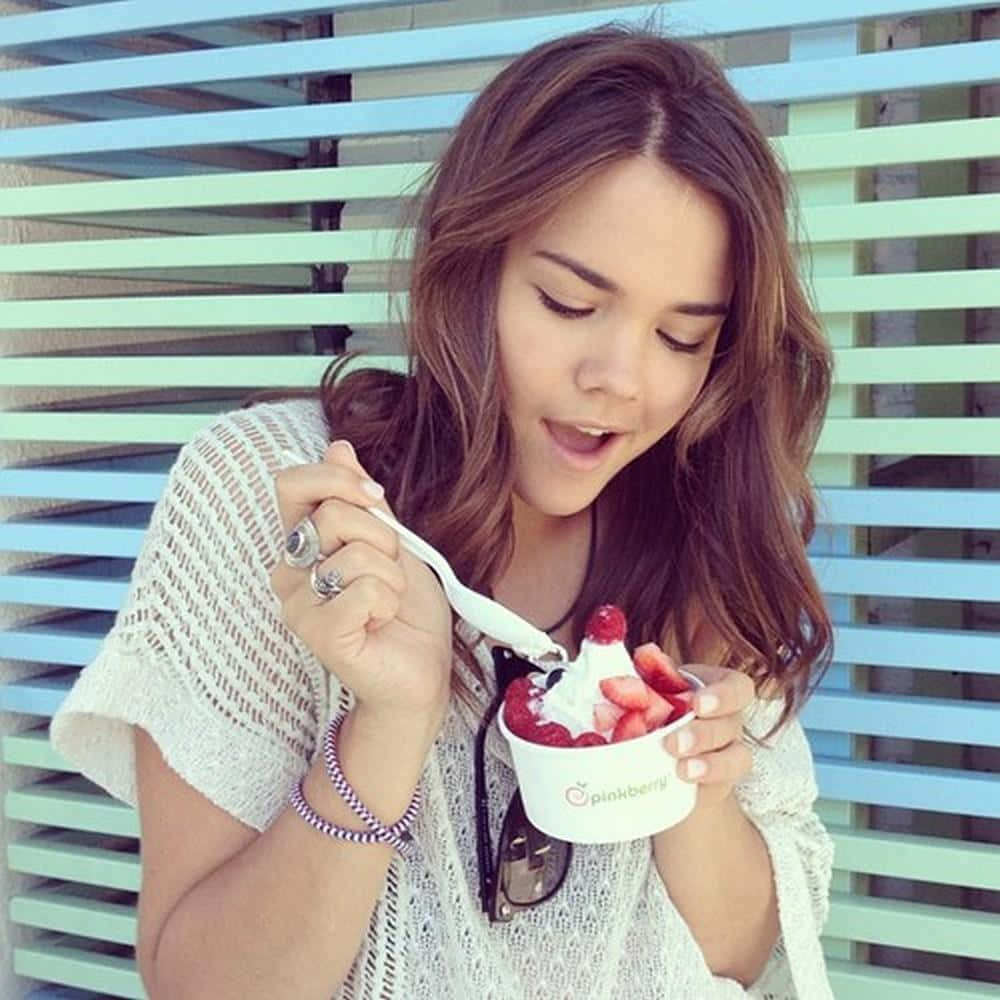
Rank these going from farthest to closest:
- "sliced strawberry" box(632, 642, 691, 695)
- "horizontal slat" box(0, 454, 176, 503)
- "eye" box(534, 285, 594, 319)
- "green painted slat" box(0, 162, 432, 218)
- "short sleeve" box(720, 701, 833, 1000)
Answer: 1. "horizontal slat" box(0, 454, 176, 503)
2. "green painted slat" box(0, 162, 432, 218)
3. "short sleeve" box(720, 701, 833, 1000)
4. "eye" box(534, 285, 594, 319)
5. "sliced strawberry" box(632, 642, 691, 695)

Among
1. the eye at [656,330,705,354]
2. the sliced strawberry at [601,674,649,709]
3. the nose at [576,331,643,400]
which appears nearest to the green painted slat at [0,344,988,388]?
the eye at [656,330,705,354]

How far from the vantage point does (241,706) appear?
1150mm

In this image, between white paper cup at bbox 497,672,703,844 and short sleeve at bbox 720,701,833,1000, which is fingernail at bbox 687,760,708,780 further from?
short sleeve at bbox 720,701,833,1000

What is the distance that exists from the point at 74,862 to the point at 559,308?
3.55 feet

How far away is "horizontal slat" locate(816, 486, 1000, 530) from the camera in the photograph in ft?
4.53

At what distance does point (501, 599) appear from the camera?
132cm

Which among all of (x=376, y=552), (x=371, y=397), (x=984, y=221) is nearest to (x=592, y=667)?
(x=376, y=552)

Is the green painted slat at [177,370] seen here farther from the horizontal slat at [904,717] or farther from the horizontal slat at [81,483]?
the horizontal slat at [904,717]

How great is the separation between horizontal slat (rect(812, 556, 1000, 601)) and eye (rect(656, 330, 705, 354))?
0.34 m

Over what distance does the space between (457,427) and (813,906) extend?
0.58m

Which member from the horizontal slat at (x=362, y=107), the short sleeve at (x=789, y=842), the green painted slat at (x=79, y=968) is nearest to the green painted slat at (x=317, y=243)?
the horizontal slat at (x=362, y=107)

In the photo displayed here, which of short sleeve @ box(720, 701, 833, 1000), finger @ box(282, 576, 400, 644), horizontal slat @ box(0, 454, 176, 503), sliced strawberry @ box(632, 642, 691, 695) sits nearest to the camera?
finger @ box(282, 576, 400, 644)

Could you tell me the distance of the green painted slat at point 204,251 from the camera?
158 centimetres

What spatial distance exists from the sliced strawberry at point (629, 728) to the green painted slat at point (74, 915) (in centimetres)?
105
